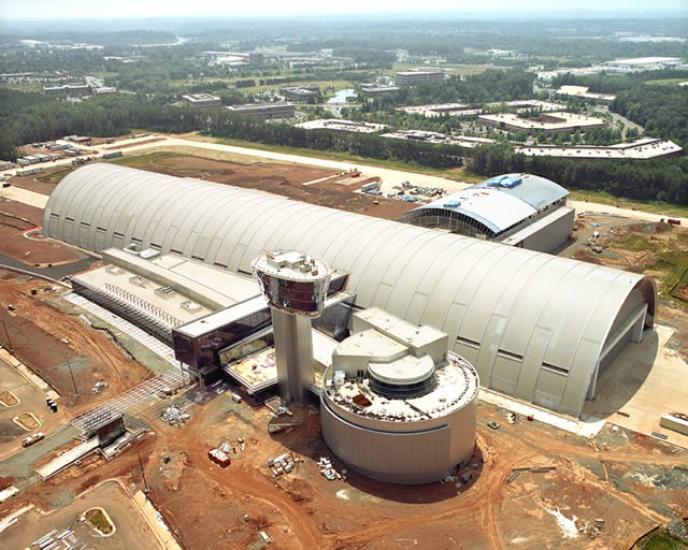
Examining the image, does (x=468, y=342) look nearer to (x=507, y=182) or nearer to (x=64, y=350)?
(x=64, y=350)

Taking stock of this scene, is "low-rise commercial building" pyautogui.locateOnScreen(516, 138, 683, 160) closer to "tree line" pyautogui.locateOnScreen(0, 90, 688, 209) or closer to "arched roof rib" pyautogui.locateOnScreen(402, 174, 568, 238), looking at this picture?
"tree line" pyautogui.locateOnScreen(0, 90, 688, 209)

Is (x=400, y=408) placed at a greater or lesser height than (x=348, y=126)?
greater

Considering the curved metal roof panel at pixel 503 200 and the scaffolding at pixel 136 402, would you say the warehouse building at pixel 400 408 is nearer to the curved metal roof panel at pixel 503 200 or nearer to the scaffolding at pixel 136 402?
the scaffolding at pixel 136 402

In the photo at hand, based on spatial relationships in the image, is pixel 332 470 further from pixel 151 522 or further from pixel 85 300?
pixel 85 300

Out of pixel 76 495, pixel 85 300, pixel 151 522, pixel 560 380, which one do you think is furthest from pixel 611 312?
pixel 85 300

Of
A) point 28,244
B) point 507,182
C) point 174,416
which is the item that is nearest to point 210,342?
point 174,416

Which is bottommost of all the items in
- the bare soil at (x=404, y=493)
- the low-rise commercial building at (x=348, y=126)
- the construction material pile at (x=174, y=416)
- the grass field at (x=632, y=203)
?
the grass field at (x=632, y=203)

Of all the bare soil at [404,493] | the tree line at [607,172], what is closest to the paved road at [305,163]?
the tree line at [607,172]
